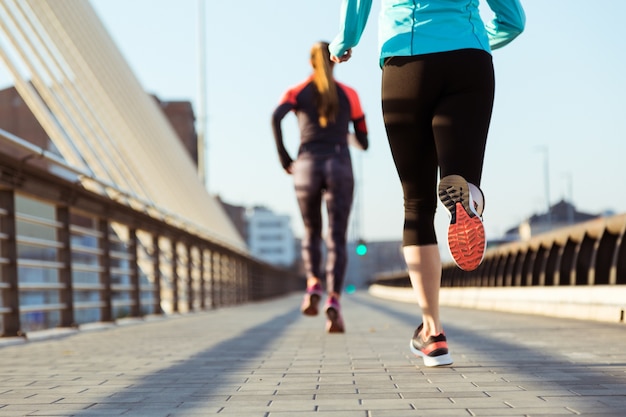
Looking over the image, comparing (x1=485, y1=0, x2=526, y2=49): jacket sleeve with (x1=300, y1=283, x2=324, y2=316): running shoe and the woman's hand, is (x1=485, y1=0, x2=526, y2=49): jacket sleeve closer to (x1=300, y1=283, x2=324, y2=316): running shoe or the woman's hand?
the woman's hand

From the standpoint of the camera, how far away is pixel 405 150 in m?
4.47

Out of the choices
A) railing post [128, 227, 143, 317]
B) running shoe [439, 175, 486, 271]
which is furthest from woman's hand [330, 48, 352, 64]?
railing post [128, 227, 143, 317]

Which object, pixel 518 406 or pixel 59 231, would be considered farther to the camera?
pixel 59 231

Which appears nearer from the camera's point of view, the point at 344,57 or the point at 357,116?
the point at 344,57

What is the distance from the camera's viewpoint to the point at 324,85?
743cm

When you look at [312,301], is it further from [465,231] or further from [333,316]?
[465,231]

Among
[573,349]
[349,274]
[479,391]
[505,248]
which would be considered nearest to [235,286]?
[505,248]

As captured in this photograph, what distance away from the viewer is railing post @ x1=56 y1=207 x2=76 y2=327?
9.11m

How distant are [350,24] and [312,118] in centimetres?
300

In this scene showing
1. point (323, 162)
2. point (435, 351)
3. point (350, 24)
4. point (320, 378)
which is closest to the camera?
point (320, 378)

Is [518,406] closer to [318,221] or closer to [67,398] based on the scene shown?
[67,398]

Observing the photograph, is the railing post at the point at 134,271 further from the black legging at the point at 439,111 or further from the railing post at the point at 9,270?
the black legging at the point at 439,111

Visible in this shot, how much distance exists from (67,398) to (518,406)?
1.69 m

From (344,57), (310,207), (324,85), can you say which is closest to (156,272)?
(310,207)
